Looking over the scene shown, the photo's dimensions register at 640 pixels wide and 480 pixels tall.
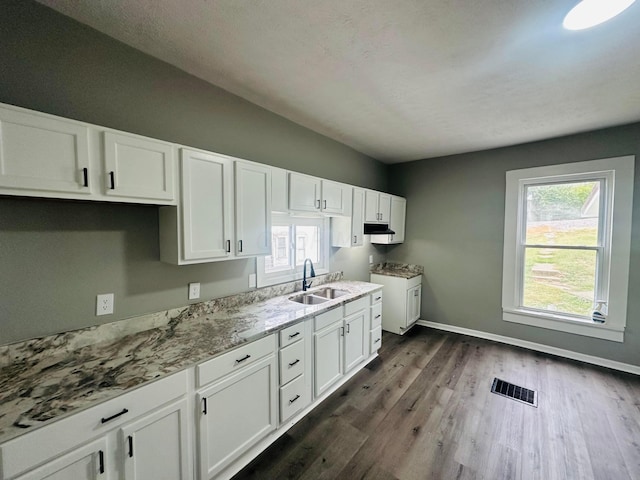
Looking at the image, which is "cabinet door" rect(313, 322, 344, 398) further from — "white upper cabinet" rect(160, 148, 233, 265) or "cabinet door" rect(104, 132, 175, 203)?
"cabinet door" rect(104, 132, 175, 203)

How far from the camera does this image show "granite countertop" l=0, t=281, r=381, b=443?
3.39 ft

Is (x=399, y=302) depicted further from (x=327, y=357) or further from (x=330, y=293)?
(x=327, y=357)

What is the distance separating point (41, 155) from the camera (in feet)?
3.90

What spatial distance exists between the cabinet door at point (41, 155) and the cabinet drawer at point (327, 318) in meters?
1.82

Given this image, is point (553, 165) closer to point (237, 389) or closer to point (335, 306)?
point (335, 306)

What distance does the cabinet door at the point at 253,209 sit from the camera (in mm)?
2000

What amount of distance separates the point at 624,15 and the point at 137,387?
3.12 metres

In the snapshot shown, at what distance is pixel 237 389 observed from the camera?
165 cm

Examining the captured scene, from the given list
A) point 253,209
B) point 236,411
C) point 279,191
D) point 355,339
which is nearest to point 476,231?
point 355,339

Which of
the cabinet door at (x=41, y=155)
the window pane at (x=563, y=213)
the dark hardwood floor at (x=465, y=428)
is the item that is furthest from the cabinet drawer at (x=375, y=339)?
the cabinet door at (x=41, y=155)

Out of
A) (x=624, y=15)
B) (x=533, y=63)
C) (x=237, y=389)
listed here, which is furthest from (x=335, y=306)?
(x=624, y=15)

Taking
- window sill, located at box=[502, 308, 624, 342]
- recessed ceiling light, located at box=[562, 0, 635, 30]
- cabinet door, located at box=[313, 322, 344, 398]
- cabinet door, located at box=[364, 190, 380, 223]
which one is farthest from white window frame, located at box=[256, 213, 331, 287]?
window sill, located at box=[502, 308, 624, 342]

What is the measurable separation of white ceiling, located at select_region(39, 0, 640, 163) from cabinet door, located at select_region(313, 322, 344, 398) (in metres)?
2.15

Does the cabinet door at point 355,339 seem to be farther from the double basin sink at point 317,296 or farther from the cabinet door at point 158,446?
the cabinet door at point 158,446
